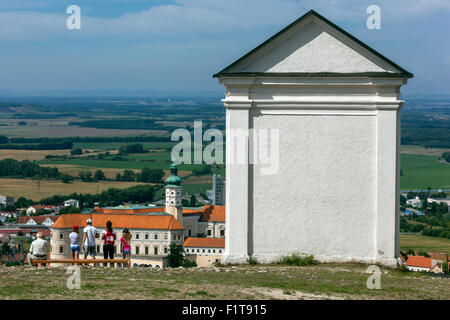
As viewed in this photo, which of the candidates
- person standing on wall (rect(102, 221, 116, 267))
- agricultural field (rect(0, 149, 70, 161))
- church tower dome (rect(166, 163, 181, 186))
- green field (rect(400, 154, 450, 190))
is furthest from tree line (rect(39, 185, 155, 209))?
person standing on wall (rect(102, 221, 116, 267))

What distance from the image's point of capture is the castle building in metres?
72.6

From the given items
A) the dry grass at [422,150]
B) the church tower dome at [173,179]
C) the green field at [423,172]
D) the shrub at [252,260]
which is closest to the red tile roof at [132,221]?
the church tower dome at [173,179]

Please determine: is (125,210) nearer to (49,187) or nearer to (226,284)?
(49,187)

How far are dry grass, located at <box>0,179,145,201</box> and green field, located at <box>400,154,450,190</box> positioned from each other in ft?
158

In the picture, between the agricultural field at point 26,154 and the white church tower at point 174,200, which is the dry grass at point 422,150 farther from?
the white church tower at point 174,200

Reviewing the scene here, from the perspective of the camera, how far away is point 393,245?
16.3 m

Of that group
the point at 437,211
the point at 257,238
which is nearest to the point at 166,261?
the point at 437,211

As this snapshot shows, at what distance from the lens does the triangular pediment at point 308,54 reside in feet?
53.6

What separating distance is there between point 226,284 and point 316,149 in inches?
168

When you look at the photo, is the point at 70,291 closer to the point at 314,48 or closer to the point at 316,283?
the point at 316,283

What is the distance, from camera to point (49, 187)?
465 feet

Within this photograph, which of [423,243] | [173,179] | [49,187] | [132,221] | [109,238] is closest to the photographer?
[109,238]

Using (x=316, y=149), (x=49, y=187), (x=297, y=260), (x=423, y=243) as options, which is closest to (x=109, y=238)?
(x=297, y=260)

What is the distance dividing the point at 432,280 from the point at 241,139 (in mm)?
4809
